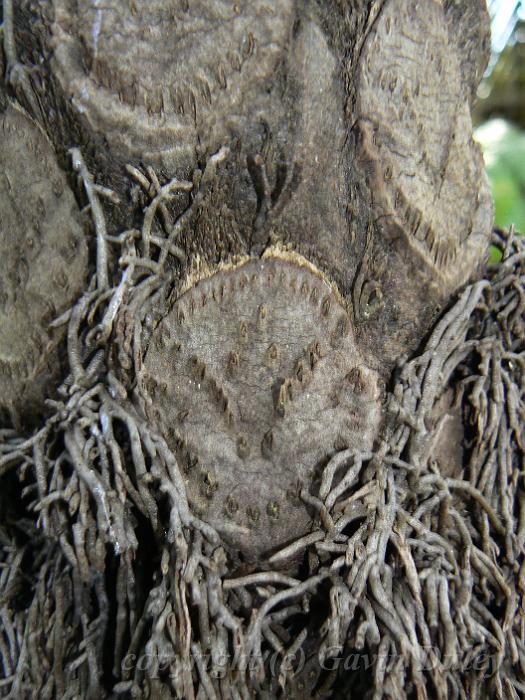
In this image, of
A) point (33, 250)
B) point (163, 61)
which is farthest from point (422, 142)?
point (33, 250)

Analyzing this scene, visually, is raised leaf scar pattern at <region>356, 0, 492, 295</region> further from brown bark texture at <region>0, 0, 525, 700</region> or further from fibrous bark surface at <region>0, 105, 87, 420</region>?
fibrous bark surface at <region>0, 105, 87, 420</region>

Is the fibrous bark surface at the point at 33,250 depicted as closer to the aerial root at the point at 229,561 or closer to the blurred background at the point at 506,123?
the aerial root at the point at 229,561

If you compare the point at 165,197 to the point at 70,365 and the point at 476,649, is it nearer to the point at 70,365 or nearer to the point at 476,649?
the point at 70,365

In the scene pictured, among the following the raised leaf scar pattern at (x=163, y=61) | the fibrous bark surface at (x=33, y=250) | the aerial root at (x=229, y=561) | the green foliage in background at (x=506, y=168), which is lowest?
the aerial root at (x=229, y=561)

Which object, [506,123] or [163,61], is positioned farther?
[506,123]

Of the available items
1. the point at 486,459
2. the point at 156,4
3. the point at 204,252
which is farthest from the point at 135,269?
the point at 486,459

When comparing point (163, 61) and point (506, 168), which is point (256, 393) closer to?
point (163, 61)

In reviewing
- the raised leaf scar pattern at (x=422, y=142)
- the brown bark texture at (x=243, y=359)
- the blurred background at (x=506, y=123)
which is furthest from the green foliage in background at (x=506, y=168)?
the brown bark texture at (x=243, y=359)
